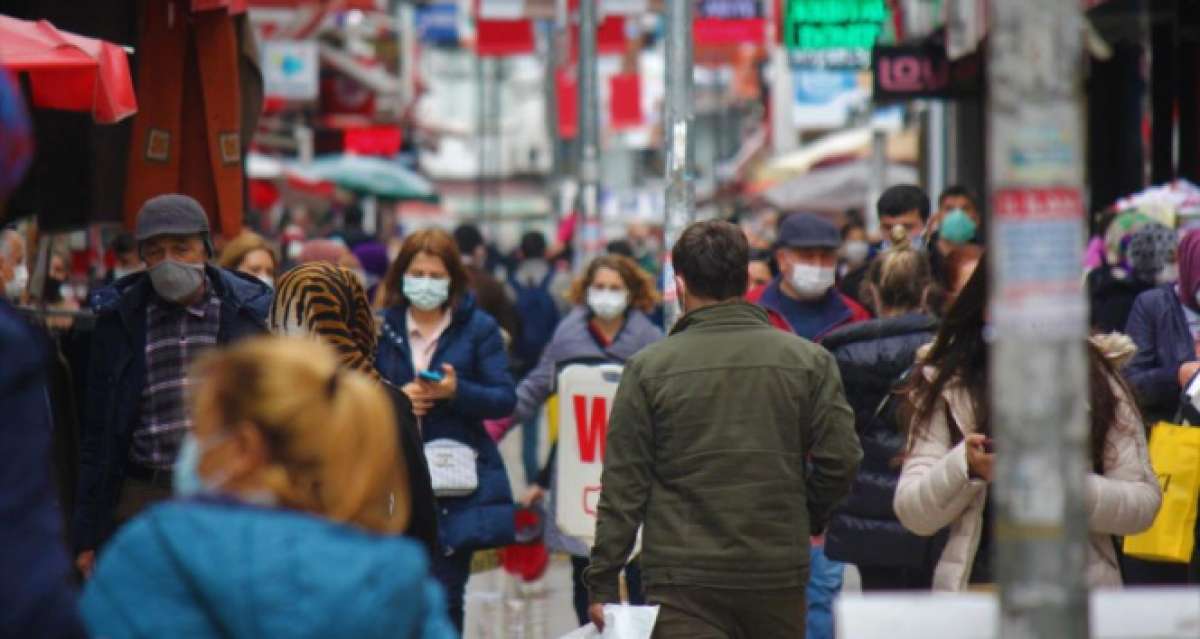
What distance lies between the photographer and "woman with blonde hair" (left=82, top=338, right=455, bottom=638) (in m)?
3.72

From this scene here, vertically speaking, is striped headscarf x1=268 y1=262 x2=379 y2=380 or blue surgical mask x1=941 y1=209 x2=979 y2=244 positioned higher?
blue surgical mask x1=941 y1=209 x2=979 y2=244

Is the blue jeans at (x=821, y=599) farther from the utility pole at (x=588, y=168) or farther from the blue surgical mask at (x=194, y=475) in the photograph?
the utility pole at (x=588, y=168)

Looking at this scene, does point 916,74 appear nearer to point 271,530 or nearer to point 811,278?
point 811,278

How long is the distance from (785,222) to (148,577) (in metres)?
7.15

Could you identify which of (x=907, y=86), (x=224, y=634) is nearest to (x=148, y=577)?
(x=224, y=634)

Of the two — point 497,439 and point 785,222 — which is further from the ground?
point 785,222

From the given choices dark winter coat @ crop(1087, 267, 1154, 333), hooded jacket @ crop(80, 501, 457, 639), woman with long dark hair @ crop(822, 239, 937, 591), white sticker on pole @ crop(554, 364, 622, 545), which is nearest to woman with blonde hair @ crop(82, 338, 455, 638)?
hooded jacket @ crop(80, 501, 457, 639)

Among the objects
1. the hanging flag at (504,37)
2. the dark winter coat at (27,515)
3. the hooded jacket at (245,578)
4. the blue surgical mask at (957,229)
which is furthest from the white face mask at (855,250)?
the hanging flag at (504,37)

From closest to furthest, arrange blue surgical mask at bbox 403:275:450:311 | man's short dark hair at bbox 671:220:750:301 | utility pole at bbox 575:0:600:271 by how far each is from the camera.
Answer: man's short dark hair at bbox 671:220:750:301
blue surgical mask at bbox 403:275:450:311
utility pole at bbox 575:0:600:271

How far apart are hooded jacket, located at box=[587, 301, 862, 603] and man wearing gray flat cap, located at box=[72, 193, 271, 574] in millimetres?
1561

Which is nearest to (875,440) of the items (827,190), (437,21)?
(827,190)

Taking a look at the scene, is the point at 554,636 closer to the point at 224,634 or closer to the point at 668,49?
the point at 668,49

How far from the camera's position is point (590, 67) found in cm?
1978

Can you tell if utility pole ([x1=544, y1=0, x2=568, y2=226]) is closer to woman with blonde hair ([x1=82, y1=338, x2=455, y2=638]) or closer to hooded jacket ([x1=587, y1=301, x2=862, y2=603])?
hooded jacket ([x1=587, y1=301, x2=862, y2=603])
